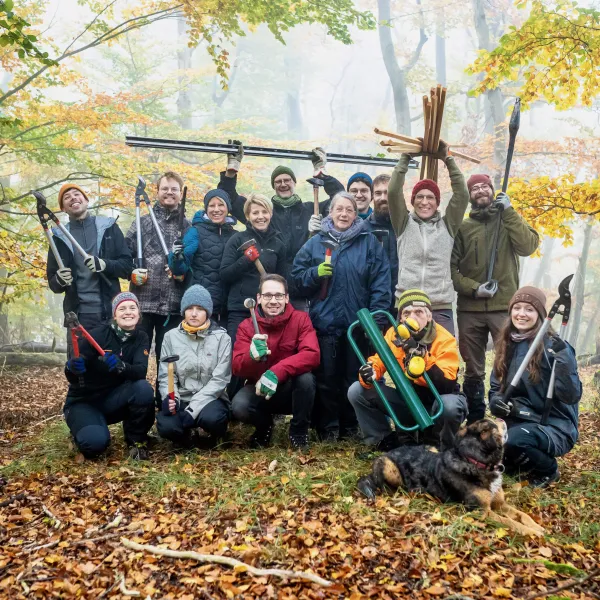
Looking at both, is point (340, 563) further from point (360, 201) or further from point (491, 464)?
point (360, 201)

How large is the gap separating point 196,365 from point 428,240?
2.60 m

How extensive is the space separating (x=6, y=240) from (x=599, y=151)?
50.7 ft

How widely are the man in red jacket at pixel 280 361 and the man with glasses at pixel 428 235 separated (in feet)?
3.73

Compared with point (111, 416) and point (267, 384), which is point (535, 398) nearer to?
point (267, 384)

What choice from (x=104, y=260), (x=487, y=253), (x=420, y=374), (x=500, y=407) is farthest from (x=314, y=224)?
(x=500, y=407)

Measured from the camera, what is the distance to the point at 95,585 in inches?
120

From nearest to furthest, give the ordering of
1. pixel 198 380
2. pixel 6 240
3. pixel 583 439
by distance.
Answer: pixel 198 380 < pixel 583 439 < pixel 6 240

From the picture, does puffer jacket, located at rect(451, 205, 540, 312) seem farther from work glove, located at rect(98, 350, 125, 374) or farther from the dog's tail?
work glove, located at rect(98, 350, 125, 374)

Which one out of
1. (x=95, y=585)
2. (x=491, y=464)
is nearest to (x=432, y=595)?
(x=491, y=464)

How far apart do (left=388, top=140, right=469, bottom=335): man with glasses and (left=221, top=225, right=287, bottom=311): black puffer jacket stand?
1364 mm

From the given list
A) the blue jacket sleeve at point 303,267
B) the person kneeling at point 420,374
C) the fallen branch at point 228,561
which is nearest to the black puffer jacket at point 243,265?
the blue jacket sleeve at point 303,267

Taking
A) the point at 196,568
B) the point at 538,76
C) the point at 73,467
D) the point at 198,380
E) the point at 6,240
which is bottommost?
the point at 73,467

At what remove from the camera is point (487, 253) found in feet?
18.2

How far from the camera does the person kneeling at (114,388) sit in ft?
16.1
